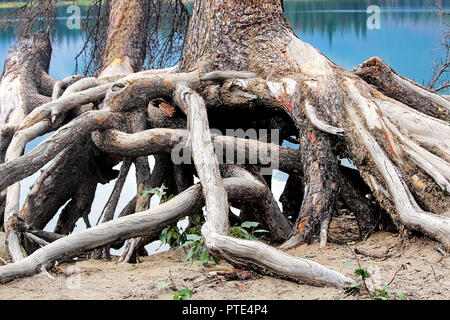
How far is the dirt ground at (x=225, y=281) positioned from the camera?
3.04 m

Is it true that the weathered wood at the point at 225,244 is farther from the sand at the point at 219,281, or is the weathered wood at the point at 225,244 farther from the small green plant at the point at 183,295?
the small green plant at the point at 183,295

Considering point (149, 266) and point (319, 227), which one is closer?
point (149, 266)

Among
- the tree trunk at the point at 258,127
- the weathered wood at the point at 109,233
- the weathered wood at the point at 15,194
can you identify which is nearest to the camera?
the weathered wood at the point at 109,233

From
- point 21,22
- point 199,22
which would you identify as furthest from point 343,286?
point 21,22

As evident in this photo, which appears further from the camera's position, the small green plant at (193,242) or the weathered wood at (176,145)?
the weathered wood at (176,145)

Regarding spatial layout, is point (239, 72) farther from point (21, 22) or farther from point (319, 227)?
point (21, 22)

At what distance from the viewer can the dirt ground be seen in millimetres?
3037

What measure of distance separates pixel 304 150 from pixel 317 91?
1.25 feet

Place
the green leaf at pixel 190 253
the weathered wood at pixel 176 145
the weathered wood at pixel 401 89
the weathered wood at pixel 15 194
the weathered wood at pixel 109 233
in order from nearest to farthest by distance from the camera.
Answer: the weathered wood at pixel 109 233 < the green leaf at pixel 190 253 < the weathered wood at pixel 15 194 < the weathered wood at pixel 176 145 < the weathered wood at pixel 401 89

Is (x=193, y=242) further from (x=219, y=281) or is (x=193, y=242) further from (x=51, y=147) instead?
(x=51, y=147)

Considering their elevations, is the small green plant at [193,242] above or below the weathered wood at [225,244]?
below

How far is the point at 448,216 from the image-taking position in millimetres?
3793

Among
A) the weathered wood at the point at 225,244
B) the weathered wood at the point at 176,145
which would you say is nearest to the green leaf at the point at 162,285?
the weathered wood at the point at 225,244
